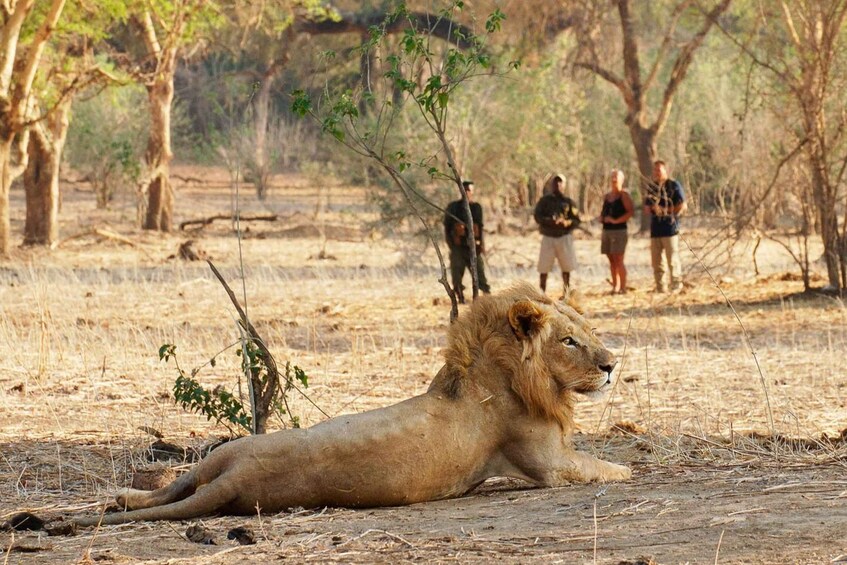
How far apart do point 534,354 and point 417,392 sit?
4073mm

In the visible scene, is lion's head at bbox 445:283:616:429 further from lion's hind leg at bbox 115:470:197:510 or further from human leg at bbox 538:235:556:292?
human leg at bbox 538:235:556:292

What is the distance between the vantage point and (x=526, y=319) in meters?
5.59

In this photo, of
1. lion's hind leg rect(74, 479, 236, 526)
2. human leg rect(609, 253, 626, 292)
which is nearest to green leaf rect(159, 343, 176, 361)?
lion's hind leg rect(74, 479, 236, 526)

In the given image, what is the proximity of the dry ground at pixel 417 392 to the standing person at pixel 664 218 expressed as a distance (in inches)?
19.2

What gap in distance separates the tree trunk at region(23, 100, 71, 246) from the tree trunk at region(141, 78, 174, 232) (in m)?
3.10

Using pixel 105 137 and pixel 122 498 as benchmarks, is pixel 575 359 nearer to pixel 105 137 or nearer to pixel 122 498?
pixel 122 498

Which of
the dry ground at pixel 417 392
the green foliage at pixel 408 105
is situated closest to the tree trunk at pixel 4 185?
the dry ground at pixel 417 392

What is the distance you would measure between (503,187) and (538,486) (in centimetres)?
2431

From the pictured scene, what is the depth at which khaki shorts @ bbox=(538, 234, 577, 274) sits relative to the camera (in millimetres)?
16984

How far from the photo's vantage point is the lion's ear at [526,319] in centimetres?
553

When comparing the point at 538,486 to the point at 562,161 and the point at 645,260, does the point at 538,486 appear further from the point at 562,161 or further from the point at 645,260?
the point at 562,161

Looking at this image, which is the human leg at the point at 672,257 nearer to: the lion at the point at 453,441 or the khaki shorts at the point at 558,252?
the khaki shorts at the point at 558,252

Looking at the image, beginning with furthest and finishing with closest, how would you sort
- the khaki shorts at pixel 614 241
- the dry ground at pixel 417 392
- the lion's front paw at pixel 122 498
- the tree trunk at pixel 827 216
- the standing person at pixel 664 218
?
the khaki shorts at pixel 614 241 → the standing person at pixel 664 218 → the tree trunk at pixel 827 216 → the lion's front paw at pixel 122 498 → the dry ground at pixel 417 392

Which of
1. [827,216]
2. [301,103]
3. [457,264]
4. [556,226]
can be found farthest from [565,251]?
[301,103]
